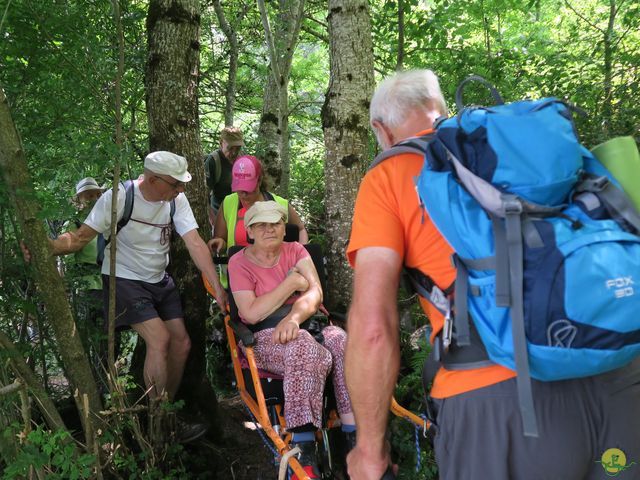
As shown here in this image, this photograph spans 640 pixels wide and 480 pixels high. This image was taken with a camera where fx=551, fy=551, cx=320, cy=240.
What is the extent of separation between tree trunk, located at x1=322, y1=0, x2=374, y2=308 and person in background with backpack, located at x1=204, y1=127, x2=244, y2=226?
1.91m

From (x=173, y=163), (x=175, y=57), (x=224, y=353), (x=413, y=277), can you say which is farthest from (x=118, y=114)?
(x=224, y=353)

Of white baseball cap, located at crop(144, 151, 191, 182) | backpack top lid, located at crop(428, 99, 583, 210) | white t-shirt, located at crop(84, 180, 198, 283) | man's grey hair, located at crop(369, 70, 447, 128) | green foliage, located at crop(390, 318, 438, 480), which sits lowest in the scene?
green foliage, located at crop(390, 318, 438, 480)

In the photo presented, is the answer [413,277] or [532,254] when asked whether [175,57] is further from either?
[532,254]

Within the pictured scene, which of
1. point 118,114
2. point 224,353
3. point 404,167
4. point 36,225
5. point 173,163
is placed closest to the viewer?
point 404,167

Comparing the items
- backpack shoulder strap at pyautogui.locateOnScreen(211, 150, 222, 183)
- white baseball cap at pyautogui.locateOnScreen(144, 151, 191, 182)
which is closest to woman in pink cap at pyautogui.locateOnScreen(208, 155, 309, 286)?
white baseball cap at pyautogui.locateOnScreen(144, 151, 191, 182)

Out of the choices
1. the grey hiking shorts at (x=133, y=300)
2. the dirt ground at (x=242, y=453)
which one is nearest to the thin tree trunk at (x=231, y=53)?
the grey hiking shorts at (x=133, y=300)

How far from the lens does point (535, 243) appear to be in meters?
1.34

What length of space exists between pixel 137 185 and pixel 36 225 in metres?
1.39

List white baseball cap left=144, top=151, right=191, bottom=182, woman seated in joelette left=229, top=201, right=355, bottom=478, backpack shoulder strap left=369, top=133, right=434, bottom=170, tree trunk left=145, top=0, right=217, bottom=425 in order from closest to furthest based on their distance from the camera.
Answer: backpack shoulder strap left=369, top=133, right=434, bottom=170 < woman seated in joelette left=229, top=201, right=355, bottom=478 < white baseball cap left=144, top=151, right=191, bottom=182 < tree trunk left=145, top=0, right=217, bottom=425

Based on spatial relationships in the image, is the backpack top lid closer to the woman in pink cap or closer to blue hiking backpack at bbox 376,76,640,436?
blue hiking backpack at bbox 376,76,640,436

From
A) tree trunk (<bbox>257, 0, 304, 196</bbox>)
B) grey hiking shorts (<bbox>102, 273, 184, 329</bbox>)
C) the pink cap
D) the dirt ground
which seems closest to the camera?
grey hiking shorts (<bbox>102, 273, 184, 329</bbox>)

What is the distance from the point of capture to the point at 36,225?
2.54m

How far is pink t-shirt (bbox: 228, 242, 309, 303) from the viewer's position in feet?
12.3

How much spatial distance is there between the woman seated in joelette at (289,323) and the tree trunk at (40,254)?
3.52ft
